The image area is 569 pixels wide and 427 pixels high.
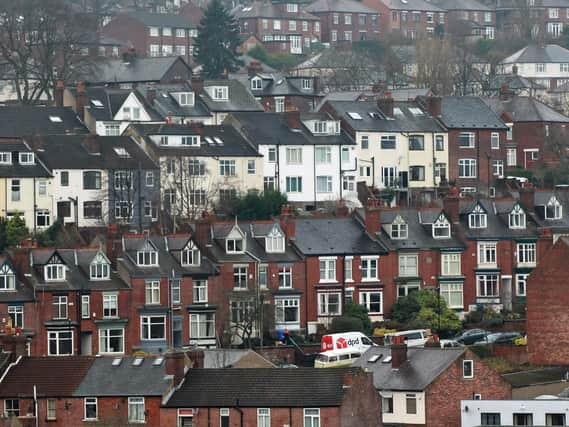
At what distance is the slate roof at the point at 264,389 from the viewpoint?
3115 inches

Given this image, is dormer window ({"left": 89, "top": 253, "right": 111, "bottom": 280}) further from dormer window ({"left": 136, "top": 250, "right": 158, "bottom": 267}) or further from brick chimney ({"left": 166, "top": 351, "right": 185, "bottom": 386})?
brick chimney ({"left": 166, "top": 351, "right": 185, "bottom": 386})

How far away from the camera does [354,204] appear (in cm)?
11894

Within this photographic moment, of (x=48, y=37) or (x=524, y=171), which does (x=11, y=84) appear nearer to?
(x=48, y=37)

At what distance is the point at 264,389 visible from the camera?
261 feet

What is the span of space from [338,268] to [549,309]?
32.5 ft

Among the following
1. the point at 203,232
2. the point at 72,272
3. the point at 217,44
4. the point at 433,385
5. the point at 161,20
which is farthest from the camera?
the point at 161,20

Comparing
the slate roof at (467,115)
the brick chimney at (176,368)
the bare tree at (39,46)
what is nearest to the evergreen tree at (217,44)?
the bare tree at (39,46)

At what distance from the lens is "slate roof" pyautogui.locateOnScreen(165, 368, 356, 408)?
79.1 meters

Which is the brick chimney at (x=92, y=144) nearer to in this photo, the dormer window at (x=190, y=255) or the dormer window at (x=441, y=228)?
the dormer window at (x=190, y=255)

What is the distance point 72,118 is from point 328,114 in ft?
39.6

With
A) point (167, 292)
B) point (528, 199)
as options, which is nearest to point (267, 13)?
point (528, 199)

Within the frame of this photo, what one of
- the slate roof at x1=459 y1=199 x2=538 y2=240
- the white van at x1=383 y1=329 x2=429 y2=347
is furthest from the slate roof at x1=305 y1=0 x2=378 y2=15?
the white van at x1=383 y1=329 x2=429 y2=347

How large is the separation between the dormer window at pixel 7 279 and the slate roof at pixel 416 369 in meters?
14.6

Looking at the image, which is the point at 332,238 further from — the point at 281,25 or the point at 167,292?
the point at 281,25
